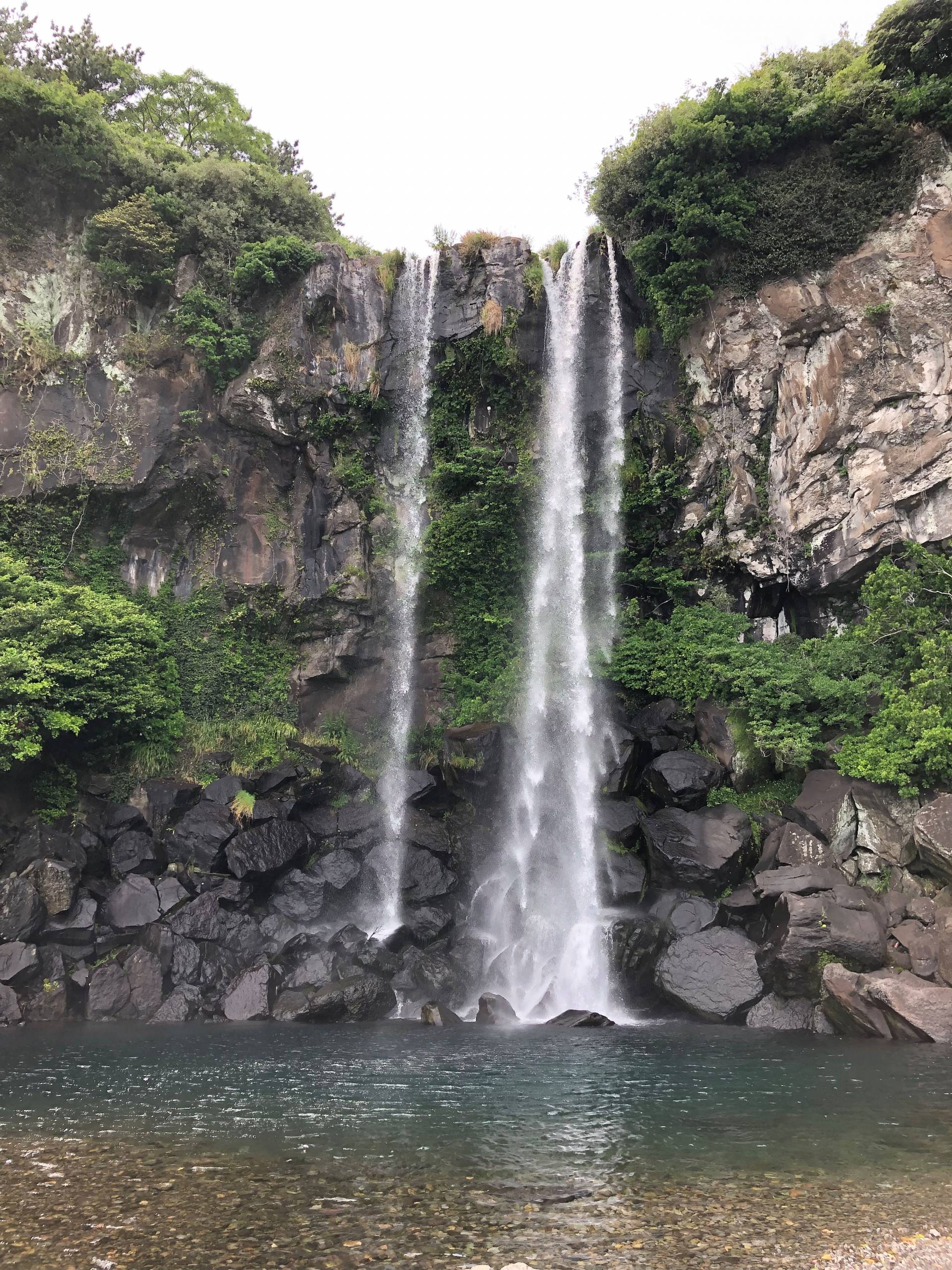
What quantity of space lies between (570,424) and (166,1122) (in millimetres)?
19729

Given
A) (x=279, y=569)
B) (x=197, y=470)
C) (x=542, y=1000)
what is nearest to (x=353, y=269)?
(x=197, y=470)

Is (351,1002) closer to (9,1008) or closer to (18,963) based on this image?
(9,1008)

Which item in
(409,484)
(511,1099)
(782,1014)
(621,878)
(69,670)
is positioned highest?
(409,484)

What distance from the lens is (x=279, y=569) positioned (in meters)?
23.4

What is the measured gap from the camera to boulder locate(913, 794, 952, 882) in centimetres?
1471

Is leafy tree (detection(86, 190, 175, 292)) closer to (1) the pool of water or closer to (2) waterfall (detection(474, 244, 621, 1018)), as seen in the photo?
(2) waterfall (detection(474, 244, 621, 1018))

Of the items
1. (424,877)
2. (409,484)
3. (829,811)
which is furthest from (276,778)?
(829,811)

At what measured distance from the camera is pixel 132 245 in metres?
23.6

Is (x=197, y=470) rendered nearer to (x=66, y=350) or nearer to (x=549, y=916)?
(x=66, y=350)

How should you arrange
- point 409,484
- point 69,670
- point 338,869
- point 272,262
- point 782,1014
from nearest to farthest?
point 782,1014
point 69,670
point 338,869
point 409,484
point 272,262

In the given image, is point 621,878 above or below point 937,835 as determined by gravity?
below

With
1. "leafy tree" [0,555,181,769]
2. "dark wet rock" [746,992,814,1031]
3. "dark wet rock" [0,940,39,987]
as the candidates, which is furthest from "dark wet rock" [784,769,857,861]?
"dark wet rock" [0,940,39,987]

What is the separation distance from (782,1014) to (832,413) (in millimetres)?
14299

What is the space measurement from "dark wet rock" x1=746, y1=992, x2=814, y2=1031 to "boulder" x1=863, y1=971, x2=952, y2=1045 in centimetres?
141
